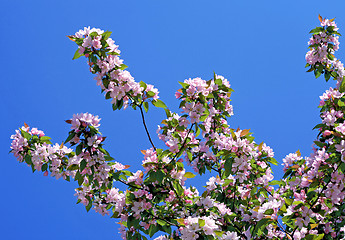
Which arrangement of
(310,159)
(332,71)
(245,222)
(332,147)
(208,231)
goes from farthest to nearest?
(332,71) < (310,159) < (245,222) < (332,147) < (208,231)

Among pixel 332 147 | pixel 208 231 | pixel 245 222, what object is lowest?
pixel 208 231

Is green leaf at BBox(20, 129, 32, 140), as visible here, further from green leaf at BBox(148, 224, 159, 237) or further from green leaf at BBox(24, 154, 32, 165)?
green leaf at BBox(148, 224, 159, 237)

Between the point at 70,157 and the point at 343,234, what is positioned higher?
the point at 70,157

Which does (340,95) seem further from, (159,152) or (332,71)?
(159,152)

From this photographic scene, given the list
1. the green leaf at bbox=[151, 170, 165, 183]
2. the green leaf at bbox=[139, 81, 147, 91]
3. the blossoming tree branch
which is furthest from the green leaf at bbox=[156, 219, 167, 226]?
the green leaf at bbox=[139, 81, 147, 91]

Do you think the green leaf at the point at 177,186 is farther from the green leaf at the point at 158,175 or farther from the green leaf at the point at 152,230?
the green leaf at the point at 152,230

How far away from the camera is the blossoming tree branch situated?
3.53 metres

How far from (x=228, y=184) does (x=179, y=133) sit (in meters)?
1.09

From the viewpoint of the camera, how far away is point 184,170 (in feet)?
13.1

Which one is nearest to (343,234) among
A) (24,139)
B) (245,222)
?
(245,222)

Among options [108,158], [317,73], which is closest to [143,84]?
[108,158]

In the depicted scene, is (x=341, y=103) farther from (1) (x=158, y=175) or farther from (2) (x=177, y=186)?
(1) (x=158, y=175)

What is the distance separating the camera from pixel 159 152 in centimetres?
398

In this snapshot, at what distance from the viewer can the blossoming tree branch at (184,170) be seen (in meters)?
3.53
